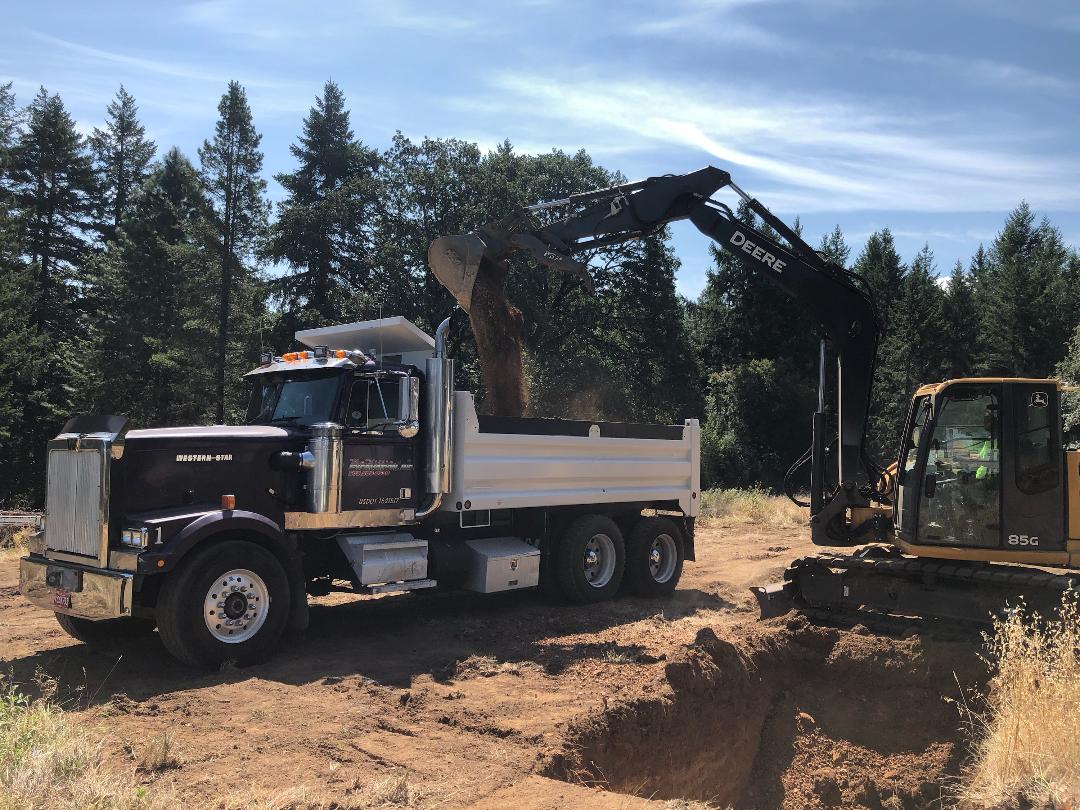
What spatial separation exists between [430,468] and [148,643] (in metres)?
3.03

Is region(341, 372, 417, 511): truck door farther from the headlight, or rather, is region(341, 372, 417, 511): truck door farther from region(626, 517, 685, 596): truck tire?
region(626, 517, 685, 596): truck tire

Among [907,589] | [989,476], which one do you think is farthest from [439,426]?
[989,476]

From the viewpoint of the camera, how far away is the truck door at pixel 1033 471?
7.14 meters

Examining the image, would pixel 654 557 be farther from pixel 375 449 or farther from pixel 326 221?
pixel 326 221

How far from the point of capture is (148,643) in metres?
7.54

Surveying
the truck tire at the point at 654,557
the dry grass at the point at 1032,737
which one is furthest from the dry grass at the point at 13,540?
the dry grass at the point at 1032,737

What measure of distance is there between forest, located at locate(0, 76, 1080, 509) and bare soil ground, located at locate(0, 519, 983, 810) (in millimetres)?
22856

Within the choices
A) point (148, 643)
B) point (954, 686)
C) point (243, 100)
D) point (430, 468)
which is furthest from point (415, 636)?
point (243, 100)

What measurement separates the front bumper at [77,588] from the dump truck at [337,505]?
2cm

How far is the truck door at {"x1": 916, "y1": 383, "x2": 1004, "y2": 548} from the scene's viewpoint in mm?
7320

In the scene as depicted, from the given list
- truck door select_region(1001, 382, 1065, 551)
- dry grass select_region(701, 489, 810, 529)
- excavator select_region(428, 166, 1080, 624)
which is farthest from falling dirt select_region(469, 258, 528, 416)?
dry grass select_region(701, 489, 810, 529)

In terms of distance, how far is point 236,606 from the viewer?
679 centimetres

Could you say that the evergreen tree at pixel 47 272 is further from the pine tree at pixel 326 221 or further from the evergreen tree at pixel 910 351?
the evergreen tree at pixel 910 351

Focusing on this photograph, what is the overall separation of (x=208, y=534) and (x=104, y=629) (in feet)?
5.99
